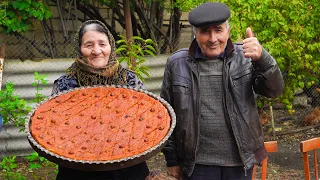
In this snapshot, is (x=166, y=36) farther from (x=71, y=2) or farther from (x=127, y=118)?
(x=127, y=118)

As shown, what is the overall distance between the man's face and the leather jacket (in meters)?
0.08

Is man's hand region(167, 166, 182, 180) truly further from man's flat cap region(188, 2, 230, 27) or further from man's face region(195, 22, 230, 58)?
A: man's flat cap region(188, 2, 230, 27)

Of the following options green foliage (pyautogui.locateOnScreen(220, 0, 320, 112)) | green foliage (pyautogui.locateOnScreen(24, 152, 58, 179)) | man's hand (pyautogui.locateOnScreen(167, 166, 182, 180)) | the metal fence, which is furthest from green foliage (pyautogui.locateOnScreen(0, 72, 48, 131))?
green foliage (pyautogui.locateOnScreen(220, 0, 320, 112))

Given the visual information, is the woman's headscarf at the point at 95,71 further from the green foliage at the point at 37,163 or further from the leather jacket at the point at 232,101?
the green foliage at the point at 37,163

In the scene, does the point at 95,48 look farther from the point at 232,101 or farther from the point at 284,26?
the point at 284,26

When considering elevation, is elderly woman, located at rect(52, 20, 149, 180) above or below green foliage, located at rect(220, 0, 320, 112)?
above

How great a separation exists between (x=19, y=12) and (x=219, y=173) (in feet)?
13.8

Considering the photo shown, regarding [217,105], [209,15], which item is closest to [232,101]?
[217,105]

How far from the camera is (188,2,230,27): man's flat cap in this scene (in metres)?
3.17

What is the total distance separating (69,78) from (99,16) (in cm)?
497

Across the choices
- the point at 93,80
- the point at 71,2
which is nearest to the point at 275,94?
the point at 93,80

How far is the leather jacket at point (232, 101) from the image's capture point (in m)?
3.27

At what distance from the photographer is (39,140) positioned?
2742 mm

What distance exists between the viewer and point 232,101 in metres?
3.28
